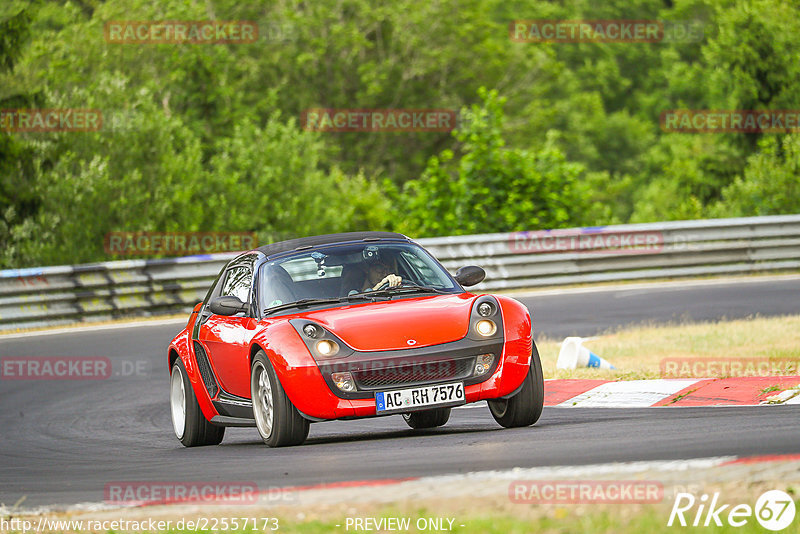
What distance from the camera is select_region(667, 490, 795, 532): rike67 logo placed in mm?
4723

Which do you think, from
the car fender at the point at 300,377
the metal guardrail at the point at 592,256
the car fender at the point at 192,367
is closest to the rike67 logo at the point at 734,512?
the car fender at the point at 300,377

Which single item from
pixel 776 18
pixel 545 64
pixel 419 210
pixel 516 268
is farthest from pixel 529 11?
pixel 516 268

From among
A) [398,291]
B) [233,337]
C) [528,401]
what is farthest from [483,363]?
[233,337]

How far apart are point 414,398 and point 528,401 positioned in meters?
0.92

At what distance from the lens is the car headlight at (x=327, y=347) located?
8141mm

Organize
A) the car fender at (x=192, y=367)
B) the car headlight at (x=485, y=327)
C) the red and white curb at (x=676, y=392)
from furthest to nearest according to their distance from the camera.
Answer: the car fender at (x=192, y=367) → the red and white curb at (x=676, y=392) → the car headlight at (x=485, y=327)

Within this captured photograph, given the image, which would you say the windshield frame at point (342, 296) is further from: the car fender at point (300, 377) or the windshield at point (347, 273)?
the car fender at point (300, 377)

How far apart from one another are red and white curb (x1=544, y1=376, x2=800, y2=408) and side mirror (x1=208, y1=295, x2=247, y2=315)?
284 cm

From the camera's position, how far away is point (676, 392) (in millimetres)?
10070

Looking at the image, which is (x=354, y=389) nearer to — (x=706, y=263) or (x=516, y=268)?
(x=516, y=268)

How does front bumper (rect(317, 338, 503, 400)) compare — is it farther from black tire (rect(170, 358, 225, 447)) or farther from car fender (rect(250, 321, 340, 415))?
black tire (rect(170, 358, 225, 447))

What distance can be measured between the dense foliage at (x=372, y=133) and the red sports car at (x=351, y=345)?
55.6 feet

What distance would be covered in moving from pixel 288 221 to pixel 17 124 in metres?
8.72

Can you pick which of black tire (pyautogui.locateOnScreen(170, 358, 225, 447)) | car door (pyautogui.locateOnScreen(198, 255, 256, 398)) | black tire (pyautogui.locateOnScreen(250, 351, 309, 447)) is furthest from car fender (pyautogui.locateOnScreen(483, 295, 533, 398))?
black tire (pyautogui.locateOnScreen(170, 358, 225, 447))
